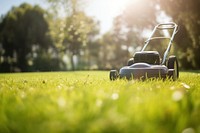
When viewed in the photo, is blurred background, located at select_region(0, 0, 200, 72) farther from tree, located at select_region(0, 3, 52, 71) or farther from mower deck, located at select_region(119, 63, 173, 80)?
mower deck, located at select_region(119, 63, 173, 80)

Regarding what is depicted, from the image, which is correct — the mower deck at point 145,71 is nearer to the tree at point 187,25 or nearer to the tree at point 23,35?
the tree at point 187,25

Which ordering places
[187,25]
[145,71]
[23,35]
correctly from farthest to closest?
[23,35] < [187,25] < [145,71]

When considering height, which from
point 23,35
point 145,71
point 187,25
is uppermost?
point 23,35

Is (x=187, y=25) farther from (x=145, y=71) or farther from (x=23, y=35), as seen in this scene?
(x=23, y=35)

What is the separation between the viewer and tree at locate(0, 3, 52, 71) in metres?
52.3

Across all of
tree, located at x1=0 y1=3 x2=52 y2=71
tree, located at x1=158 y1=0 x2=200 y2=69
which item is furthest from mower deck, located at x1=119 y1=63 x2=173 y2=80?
tree, located at x1=0 y1=3 x2=52 y2=71

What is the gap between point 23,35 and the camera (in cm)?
5259

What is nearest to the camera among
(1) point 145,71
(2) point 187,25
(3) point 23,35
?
(1) point 145,71

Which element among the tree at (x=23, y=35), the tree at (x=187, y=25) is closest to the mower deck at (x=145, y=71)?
the tree at (x=187, y=25)

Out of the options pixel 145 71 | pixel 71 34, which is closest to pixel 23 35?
pixel 71 34

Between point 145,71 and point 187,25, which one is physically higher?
point 187,25

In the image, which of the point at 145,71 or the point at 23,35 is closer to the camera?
the point at 145,71

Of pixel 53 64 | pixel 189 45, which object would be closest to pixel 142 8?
pixel 189 45

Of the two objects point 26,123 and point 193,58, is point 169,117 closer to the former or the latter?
point 26,123
